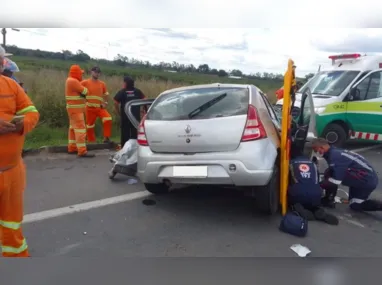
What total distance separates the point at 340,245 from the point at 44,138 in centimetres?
671

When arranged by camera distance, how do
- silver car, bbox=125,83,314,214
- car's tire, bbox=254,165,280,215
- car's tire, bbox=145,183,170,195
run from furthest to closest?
car's tire, bbox=145,183,170,195 → car's tire, bbox=254,165,280,215 → silver car, bbox=125,83,314,214

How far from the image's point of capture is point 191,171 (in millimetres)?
3932

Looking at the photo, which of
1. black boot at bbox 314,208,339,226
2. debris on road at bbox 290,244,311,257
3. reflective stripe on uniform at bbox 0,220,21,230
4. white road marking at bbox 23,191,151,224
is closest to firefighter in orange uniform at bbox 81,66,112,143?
white road marking at bbox 23,191,151,224

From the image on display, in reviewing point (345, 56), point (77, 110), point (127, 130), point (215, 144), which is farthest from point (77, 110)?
point (345, 56)

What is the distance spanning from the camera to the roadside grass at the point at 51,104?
8.44m

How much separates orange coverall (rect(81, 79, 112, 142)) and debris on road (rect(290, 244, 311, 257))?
224 inches

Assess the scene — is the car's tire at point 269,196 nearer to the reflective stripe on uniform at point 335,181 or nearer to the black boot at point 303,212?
the black boot at point 303,212

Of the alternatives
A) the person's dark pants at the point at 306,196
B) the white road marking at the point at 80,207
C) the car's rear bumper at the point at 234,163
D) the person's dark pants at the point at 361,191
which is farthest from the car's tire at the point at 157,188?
the person's dark pants at the point at 361,191

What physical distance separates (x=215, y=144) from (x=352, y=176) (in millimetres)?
1759

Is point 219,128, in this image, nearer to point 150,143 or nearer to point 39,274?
point 150,143

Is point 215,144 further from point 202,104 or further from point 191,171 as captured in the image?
point 202,104

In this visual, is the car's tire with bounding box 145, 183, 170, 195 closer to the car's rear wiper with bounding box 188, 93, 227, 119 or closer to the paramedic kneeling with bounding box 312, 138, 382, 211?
the car's rear wiper with bounding box 188, 93, 227, 119

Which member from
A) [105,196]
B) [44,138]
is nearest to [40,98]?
[44,138]

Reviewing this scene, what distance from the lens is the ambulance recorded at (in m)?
8.13
